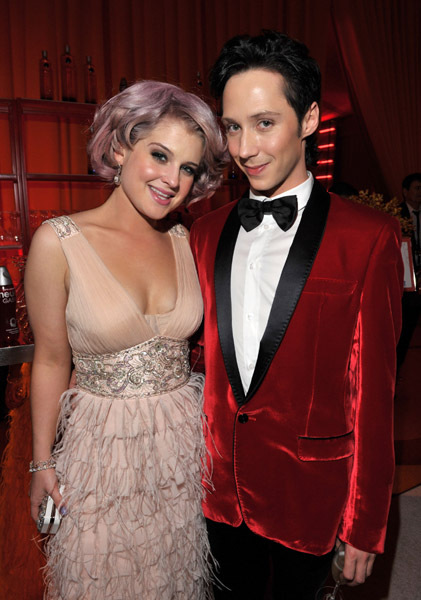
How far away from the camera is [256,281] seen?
142 centimetres

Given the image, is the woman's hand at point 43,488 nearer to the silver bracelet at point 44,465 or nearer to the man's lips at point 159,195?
the silver bracelet at point 44,465

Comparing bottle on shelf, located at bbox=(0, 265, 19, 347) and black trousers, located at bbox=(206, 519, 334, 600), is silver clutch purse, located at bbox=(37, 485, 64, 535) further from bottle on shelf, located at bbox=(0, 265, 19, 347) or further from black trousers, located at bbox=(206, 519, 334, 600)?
bottle on shelf, located at bbox=(0, 265, 19, 347)

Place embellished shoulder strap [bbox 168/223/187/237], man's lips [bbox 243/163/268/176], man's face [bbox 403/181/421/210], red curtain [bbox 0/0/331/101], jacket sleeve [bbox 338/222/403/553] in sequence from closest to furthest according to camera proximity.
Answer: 1. jacket sleeve [bbox 338/222/403/553]
2. man's lips [bbox 243/163/268/176]
3. embellished shoulder strap [bbox 168/223/187/237]
4. red curtain [bbox 0/0/331/101]
5. man's face [bbox 403/181/421/210]

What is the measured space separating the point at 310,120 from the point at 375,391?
791 millimetres

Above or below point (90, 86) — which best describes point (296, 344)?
below

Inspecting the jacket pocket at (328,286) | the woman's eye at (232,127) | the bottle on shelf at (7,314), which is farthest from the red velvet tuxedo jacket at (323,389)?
the bottle on shelf at (7,314)

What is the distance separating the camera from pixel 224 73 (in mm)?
1386

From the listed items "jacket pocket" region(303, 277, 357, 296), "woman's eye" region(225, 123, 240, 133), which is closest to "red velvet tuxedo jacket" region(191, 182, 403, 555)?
"jacket pocket" region(303, 277, 357, 296)

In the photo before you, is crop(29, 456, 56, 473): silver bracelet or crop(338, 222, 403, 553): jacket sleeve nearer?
crop(338, 222, 403, 553): jacket sleeve

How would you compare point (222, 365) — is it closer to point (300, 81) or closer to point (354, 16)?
point (300, 81)

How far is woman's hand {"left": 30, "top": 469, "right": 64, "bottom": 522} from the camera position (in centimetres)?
142

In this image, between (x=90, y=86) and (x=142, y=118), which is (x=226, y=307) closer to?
(x=142, y=118)

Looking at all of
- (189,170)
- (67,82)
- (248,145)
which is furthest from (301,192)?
(67,82)

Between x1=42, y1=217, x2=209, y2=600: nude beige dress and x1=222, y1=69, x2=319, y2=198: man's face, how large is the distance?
0.49 m
